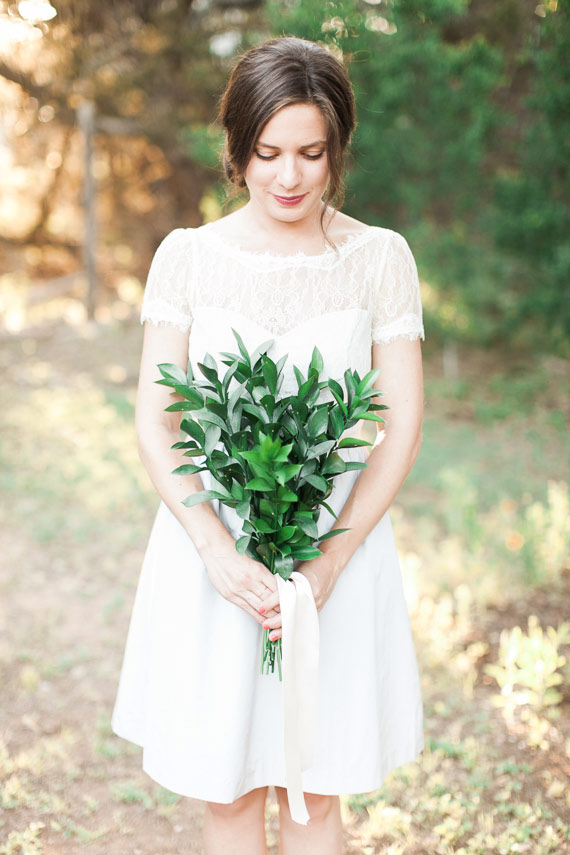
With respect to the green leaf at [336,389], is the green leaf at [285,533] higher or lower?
lower

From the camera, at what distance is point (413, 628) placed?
141 inches

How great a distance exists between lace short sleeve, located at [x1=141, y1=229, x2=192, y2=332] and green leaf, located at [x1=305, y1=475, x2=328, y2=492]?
1.75ft

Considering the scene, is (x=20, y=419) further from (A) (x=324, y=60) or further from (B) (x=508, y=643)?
(A) (x=324, y=60)

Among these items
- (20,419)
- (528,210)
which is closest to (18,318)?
(20,419)

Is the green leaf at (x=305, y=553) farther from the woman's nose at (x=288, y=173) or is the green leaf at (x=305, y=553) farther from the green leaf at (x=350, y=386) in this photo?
the woman's nose at (x=288, y=173)

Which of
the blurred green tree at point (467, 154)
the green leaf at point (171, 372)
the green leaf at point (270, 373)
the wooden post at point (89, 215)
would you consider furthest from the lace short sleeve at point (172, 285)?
the wooden post at point (89, 215)

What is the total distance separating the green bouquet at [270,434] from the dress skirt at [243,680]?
0.82 feet

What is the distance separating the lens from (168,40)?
9.52 metres

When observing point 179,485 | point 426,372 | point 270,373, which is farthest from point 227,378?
point 426,372

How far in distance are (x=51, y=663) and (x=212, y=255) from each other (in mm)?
2364

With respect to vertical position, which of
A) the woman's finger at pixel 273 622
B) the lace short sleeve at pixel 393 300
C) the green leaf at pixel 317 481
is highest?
the lace short sleeve at pixel 393 300

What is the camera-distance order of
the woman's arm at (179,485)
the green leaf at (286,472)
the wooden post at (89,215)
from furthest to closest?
1. the wooden post at (89,215)
2. the woman's arm at (179,485)
3. the green leaf at (286,472)

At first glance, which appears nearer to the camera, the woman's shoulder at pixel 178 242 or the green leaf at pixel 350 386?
the green leaf at pixel 350 386

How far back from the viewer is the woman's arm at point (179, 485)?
5.54 ft
